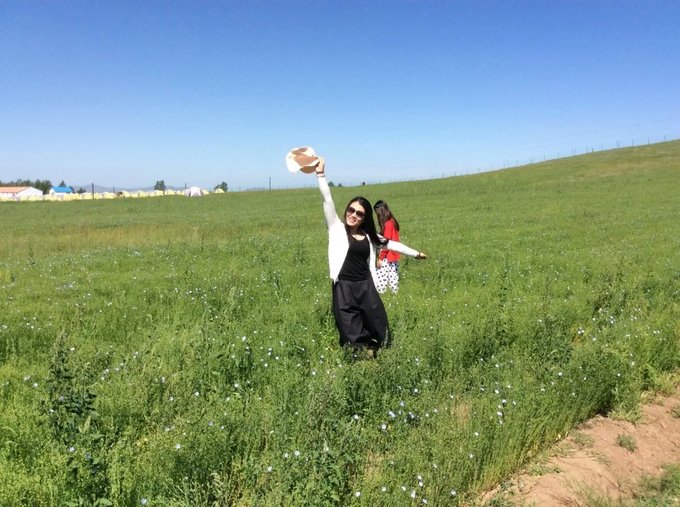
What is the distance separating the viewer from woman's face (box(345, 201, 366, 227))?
5328 millimetres

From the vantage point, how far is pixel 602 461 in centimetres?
414

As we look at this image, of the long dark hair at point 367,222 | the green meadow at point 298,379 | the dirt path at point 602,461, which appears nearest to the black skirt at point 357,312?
the green meadow at point 298,379

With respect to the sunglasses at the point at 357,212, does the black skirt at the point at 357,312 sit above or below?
below

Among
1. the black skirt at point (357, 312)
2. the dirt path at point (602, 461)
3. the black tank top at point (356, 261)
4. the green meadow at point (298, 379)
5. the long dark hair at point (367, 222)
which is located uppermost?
the long dark hair at point (367, 222)

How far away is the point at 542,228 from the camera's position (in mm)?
17984

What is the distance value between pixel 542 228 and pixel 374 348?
48.2 ft

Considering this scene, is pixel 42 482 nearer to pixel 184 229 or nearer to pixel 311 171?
pixel 311 171

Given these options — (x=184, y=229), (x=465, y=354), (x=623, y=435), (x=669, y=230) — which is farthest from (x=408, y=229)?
(x=623, y=435)

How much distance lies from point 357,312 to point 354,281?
0.36 meters

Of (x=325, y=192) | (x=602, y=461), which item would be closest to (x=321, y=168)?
(x=325, y=192)

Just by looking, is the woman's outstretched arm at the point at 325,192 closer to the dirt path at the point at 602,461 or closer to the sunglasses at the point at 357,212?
the sunglasses at the point at 357,212

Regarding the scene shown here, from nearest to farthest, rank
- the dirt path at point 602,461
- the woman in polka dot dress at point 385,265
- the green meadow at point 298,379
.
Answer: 1. the green meadow at point 298,379
2. the dirt path at point 602,461
3. the woman in polka dot dress at point 385,265

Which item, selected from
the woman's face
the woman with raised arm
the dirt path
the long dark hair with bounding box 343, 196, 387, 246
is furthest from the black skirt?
the dirt path

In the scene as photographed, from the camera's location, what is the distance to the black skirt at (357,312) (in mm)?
5289
